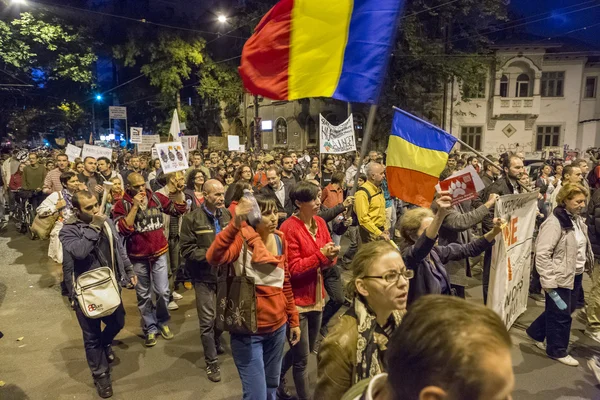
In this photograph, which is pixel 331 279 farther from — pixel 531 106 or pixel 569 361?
pixel 531 106

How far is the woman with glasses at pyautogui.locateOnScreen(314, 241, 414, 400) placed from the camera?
6.41 feet

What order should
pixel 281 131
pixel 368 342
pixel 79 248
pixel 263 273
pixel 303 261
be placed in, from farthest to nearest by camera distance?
pixel 281 131
pixel 79 248
pixel 303 261
pixel 263 273
pixel 368 342

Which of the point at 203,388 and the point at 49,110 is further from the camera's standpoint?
the point at 49,110

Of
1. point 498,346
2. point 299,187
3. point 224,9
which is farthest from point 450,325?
point 224,9

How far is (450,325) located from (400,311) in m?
1.18

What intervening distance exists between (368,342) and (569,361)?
12.8 feet

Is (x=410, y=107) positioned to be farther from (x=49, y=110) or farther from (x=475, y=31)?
(x=49, y=110)

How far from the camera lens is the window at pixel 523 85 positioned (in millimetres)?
31234

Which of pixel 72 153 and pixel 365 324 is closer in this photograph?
pixel 365 324

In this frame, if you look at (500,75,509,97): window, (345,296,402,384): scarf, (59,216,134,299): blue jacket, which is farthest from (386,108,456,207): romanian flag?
(500,75,509,97): window

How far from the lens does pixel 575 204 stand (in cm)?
457

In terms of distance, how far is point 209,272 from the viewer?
14.8 feet

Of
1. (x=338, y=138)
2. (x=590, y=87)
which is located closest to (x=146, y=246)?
(x=338, y=138)

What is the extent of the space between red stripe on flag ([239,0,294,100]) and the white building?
28586 millimetres
